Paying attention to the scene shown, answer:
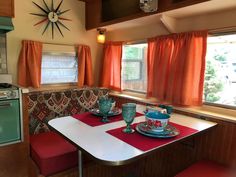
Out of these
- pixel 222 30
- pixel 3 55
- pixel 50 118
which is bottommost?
pixel 50 118

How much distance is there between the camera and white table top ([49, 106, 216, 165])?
39.7 inches

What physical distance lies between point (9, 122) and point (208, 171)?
195cm

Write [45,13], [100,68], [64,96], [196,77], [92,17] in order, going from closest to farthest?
[196,77]
[64,96]
[45,13]
[92,17]
[100,68]

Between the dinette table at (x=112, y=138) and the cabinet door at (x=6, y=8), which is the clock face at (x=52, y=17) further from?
the dinette table at (x=112, y=138)

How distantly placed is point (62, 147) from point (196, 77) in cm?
159

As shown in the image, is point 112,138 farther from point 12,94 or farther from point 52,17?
point 52,17

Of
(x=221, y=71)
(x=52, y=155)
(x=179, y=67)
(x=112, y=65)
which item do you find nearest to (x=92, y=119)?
(x=52, y=155)

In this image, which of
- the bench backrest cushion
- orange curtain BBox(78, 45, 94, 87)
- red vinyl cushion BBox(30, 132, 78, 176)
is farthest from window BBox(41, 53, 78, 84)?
red vinyl cushion BBox(30, 132, 78, 176)

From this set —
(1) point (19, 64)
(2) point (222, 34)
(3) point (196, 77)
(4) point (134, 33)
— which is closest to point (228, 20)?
(2) point (222, 34)

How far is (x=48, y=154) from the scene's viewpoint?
1.79m

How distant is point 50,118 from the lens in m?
2.40

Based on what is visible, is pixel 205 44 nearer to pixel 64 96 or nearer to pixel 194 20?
pixel 194 20

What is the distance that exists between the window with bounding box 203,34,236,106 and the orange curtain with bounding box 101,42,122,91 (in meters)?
1.40

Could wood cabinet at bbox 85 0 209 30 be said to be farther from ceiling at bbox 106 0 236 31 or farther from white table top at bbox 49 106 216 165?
white table top at bbox 49 106 216 165
